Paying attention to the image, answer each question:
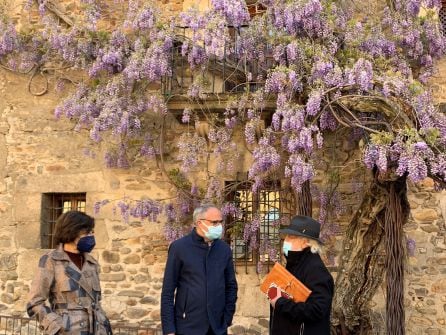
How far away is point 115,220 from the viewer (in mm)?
7887

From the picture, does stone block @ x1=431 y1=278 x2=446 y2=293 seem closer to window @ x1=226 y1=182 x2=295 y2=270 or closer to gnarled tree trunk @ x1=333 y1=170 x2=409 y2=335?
gnarled tree trunk @ x1=333 y1=170 x2=409 y2=335

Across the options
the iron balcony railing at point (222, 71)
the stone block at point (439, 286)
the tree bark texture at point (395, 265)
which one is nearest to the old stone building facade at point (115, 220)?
the stone block at point (439, 286)

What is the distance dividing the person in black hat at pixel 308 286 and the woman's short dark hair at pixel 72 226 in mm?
1237

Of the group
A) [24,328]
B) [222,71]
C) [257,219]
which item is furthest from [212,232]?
[24,328]

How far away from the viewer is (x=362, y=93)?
250 inches

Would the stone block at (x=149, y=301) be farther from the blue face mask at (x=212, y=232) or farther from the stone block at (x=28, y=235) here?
the blue face mask at (x=212, y=232)

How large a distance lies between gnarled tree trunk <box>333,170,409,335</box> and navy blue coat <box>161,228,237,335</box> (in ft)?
7.35

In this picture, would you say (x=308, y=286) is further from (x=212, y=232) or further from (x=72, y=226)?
(x=72, y=226)

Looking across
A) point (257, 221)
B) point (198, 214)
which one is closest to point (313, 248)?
point (198, 214)

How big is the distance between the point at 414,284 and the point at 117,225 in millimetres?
3547

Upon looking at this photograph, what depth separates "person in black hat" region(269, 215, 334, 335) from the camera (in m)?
3.80

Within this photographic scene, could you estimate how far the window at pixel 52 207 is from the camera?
8102mm

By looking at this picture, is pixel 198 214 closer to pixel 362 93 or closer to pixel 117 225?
pixel 362 93

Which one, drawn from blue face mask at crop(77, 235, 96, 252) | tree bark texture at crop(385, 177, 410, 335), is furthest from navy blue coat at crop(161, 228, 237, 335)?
tree bark texture at crop(385, 177, 410, 335)
